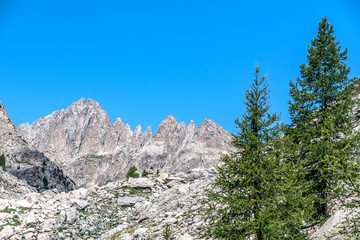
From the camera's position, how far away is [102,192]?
42000 mm

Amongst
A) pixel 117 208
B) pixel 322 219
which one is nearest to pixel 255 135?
pixel 322 219

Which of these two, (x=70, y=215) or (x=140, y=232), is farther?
(x=70, y=215)

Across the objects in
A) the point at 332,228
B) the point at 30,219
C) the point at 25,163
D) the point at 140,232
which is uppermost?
the point at 25,163

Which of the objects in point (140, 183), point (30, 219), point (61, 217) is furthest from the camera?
point (140, 183)

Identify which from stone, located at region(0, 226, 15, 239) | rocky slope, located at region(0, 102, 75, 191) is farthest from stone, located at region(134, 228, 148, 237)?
rocky slope, located at region(0, 102, 75, 191)

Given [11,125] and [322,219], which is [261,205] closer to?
[322,219]

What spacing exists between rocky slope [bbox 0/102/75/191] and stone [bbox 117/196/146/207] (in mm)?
79154

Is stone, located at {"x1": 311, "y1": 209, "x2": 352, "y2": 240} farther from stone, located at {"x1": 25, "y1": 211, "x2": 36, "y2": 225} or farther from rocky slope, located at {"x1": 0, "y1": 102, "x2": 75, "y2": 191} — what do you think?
rocky slope, located at {"x1": 0, "y1": 102, "x2": 75, "y2": 191}

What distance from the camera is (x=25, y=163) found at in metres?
118

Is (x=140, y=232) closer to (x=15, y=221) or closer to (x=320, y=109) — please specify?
(x=15, y=221)

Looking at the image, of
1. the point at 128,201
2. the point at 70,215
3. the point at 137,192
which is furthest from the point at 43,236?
the point at 137,192

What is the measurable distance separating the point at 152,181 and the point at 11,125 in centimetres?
11807

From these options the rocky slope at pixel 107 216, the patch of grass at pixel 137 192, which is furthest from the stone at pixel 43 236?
the patch of grass at pixel 137 192

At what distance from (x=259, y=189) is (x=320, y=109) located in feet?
29.0
